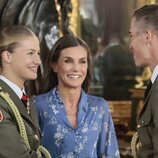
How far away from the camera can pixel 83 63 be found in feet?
8.38

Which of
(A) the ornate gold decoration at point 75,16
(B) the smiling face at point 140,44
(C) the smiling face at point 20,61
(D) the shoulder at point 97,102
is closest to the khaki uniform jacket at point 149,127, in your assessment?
(B) the smiling face at point 140,44

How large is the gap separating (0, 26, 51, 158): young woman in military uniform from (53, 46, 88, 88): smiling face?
37 cm

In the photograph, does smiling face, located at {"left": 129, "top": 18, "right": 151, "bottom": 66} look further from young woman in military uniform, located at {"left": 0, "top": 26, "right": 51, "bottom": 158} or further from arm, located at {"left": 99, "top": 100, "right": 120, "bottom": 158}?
arm, located at {"left": 99, "top": 100, "right": 120, "bottom": 158}

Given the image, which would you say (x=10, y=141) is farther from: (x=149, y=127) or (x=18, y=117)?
(x=149, y=127)

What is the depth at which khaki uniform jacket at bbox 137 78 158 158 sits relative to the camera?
70.1 inches

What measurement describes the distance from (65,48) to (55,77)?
19cm

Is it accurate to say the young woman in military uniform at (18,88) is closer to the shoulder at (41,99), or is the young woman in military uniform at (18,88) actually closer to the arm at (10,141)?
the arm at (10,141)

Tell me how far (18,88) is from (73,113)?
1.74 feet

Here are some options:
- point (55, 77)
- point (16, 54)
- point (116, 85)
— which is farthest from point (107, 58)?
point (16, 54)

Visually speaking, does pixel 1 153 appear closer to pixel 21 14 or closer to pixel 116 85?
pixel 21 14

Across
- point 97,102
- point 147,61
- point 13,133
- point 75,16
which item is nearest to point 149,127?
point 147,61

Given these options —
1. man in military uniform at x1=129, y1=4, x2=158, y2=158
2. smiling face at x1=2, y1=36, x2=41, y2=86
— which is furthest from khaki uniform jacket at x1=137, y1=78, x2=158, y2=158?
smiling face at x1=2, y1=36, x2=41, y2=86

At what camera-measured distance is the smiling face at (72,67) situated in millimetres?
2508

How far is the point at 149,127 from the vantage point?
182cm
